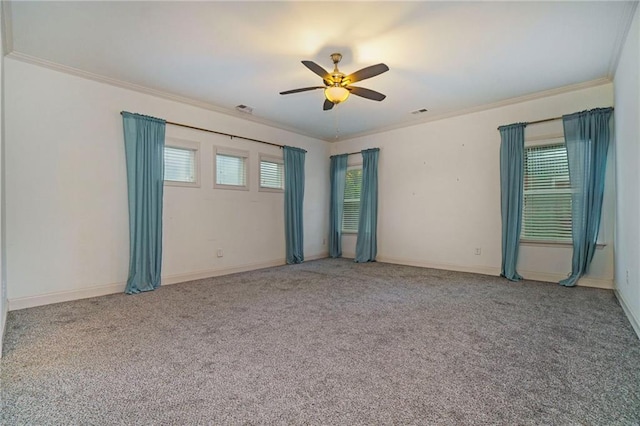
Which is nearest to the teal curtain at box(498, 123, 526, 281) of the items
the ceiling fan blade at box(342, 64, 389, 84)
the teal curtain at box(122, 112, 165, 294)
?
the ceiling fan blade at box(342, 64, 389, 84)

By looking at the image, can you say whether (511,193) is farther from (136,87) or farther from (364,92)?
(136,87)

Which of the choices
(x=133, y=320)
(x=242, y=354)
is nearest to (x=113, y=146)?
(x=133, y=320)

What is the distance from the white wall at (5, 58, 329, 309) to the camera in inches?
131

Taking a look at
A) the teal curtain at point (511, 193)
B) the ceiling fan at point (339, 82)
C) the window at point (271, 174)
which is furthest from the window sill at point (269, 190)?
the teal curtain at point (511, 193)

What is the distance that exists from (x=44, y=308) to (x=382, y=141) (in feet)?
19.2

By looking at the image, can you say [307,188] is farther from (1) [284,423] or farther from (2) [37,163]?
(1) [284,423]

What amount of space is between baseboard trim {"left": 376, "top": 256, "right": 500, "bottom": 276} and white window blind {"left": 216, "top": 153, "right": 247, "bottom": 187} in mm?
3222

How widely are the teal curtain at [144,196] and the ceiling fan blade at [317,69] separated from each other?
2544 mm

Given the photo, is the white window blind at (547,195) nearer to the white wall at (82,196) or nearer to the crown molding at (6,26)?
the white wall at (82,196)

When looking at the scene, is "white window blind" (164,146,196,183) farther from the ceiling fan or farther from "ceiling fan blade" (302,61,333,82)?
"ceiling fan blade" (302,61,333,82)

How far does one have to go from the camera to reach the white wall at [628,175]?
2.65 metres

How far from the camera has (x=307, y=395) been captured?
171 cm

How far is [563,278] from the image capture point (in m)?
4.28

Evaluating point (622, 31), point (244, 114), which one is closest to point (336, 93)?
point (244, 114)
